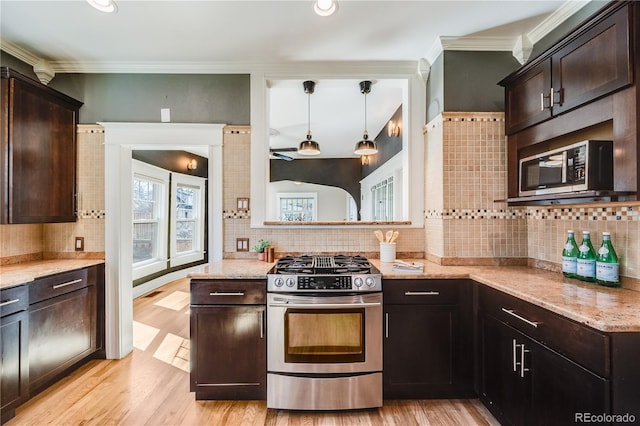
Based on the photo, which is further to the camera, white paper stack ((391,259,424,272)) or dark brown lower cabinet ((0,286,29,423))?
white paper stack ((391,259,424,272))

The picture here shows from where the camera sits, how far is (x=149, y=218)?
4930 millimetres

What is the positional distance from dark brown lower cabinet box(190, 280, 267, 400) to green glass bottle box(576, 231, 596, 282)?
1.93m

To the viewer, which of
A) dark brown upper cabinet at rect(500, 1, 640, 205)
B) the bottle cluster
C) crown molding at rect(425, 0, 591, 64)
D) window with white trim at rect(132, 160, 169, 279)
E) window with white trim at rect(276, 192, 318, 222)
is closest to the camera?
dark brown upper cabinet at rect(500, 1, 640, 205)

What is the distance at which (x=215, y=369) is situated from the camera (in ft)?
6.75

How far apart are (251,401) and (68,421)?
3.61ft

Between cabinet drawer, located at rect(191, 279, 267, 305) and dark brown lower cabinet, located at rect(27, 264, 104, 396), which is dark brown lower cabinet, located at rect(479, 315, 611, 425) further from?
dark brown lower cabinet, located at rect(27, 264, 104, 396)

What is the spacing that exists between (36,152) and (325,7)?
94.2 inches

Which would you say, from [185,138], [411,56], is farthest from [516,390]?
[185,138]

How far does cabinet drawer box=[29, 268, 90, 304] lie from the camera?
2.08m

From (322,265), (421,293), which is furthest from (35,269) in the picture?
(421,293)

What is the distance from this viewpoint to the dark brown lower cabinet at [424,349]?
2047mm

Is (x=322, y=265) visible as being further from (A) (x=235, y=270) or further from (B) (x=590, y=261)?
(B) (x=590, y=261)

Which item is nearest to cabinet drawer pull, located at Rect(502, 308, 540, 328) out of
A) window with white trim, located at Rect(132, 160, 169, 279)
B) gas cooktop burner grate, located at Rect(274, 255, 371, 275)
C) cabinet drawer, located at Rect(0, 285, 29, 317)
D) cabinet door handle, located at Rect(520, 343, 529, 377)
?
cabinet door handle, located at Rect(520, 343, 529, 377)

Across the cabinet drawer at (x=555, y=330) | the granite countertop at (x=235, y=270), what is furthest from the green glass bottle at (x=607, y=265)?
the granite countertop at (x=235, y=270)
